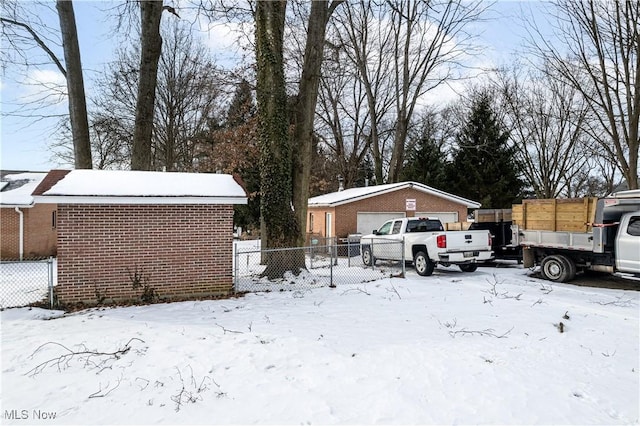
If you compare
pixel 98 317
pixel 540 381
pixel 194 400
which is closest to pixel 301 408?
pixel 194 400

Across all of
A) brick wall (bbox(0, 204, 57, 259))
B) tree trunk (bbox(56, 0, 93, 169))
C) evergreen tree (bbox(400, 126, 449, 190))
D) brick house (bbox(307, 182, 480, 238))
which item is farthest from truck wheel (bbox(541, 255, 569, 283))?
evergreen tree (bbox(400, 126, 449, 190))

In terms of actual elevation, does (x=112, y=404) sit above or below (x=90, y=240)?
below

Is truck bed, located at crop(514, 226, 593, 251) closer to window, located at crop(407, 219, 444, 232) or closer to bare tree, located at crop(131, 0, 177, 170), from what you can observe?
window, located at crop(407, 219, 444, 232)

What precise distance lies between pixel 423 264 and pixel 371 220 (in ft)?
30.2

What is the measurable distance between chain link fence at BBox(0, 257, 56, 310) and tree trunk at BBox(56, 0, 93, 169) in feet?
11.1

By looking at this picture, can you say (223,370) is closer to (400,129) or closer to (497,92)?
(400,129)

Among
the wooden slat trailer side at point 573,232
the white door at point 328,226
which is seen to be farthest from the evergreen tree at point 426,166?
the wooden slat trailer side at point 573,232

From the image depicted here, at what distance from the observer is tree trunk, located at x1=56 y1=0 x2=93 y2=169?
12188mm

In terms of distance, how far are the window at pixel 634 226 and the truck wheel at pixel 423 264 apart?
16.4 feet

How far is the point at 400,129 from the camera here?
27.4 metres

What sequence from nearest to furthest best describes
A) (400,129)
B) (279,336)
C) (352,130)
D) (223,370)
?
(223,370) < (279,336) < (400,129) < (352,130)

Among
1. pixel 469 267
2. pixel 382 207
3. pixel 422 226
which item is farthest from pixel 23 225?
pixel 469 267

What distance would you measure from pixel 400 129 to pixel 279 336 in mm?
23267

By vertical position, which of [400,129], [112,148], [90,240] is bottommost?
[90,240]
